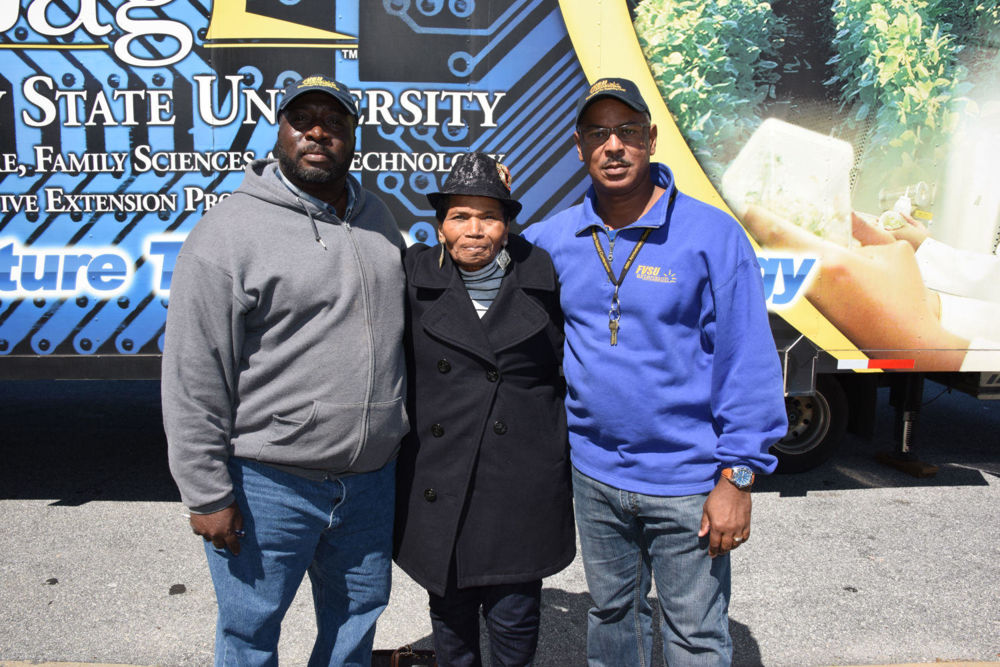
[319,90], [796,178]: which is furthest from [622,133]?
[796,178]

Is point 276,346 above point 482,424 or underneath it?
above

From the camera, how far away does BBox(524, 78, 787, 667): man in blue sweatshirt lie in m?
1.93

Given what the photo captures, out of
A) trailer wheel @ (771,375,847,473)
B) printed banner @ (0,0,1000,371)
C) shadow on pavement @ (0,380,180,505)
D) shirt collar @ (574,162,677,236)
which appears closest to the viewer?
shirt collar @ (574,162,677,236)

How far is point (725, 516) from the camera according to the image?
6.30ft

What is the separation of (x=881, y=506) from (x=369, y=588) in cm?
363

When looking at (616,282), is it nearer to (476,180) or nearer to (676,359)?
(676,359)

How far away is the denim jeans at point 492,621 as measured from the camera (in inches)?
81.6

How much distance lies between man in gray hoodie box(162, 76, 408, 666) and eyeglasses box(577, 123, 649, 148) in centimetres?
69

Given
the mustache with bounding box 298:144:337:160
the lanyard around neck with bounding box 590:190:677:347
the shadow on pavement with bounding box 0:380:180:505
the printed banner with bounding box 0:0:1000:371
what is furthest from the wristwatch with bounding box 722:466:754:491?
the shadow on pavement with bounding box 0:380:180:505

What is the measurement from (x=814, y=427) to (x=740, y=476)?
3.22 meters

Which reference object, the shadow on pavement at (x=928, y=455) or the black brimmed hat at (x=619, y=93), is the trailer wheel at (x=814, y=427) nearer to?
the shadow on pavement at (x=928, y=455)

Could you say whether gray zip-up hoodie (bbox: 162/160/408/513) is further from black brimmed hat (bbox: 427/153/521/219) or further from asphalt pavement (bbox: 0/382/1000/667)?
asphalt pavement (bbox: 0/382/1000/667)

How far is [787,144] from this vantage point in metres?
3.95

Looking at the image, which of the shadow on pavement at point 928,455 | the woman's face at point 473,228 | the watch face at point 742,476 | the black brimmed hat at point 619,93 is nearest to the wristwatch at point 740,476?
the watch face at point 742,476
